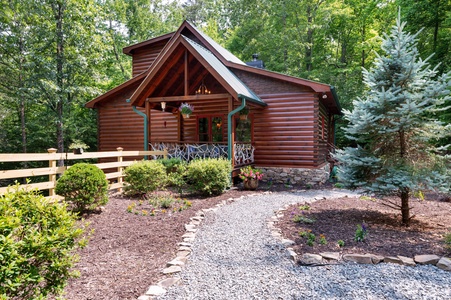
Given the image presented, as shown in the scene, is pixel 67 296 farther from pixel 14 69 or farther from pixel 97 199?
pixel 14 69

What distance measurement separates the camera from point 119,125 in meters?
14.5

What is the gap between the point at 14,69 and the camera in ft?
44.2

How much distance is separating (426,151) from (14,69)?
672 inches

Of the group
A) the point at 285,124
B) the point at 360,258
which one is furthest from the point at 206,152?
the point at 360,258

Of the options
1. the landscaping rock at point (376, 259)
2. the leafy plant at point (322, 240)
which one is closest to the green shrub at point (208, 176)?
the leafy plant at point (322, 240)

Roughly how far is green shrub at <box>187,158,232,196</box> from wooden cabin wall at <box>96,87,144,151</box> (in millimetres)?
7125

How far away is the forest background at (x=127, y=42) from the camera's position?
41.3ft

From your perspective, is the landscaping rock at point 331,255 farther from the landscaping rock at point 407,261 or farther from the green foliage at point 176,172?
the green foliage at point 176,172

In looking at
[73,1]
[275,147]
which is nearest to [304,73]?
[275,147]

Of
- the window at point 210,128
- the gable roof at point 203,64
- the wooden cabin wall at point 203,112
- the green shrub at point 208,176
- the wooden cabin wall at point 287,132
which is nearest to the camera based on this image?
the green shrub at point 208,176

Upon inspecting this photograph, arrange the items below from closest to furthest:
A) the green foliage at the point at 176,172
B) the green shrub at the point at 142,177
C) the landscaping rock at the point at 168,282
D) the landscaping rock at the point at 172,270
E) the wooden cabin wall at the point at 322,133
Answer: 1. the landscaping rock at the point at 168,282
2. the landscaping rock at the point at 172,270
3. the green shrub at the point at 142,177
4. the green foliage at the point at 176,172
5. the wooden cabin wall at the point at 322,133

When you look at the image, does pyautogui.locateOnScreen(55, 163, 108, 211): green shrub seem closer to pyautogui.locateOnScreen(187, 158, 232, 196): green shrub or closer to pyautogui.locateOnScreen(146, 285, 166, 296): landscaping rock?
pyautogui.locateOnScreen(187, 158, 232, 196): green shrub

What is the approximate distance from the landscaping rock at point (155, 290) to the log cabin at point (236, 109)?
21.6 feet

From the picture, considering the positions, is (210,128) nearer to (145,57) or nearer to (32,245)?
(145,57)
